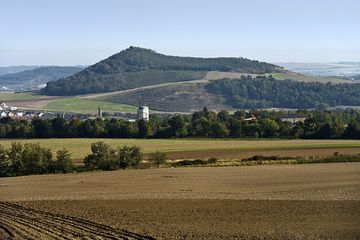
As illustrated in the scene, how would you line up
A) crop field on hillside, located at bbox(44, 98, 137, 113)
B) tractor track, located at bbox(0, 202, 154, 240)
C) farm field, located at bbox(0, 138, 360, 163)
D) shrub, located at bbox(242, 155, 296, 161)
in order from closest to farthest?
tractor track, located at bbox(0, 202, 154, 240)
shrub, located at bbox(242, 155, 296, 161)
farm field, located at bbox(0, 138, 360, 163)
crop field on hillside, located at bbox(44, 98, 137, 113)

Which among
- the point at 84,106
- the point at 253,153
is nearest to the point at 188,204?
the point at 253,153

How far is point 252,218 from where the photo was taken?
27.6m

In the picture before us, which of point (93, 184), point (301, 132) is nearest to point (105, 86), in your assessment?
point (301, 132)

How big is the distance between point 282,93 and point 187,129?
3464 inches

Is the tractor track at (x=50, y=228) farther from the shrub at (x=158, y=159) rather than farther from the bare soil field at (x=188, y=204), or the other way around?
the shrub at (x=158, y=159)

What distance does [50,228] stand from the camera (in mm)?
25938

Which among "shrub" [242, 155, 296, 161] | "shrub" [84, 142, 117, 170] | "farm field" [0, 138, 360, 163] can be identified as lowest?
"farm field" [0, 138, 360, 163]

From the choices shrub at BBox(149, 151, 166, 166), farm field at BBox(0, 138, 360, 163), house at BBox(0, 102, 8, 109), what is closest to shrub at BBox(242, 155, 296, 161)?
farm field at BBox(0, 138, 360, 163)

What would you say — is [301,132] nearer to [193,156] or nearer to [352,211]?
[193,156]

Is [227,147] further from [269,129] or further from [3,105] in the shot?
[3,105]

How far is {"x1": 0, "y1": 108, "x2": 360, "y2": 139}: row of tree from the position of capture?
75750mm

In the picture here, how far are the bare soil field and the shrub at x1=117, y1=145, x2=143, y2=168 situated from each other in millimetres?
3886

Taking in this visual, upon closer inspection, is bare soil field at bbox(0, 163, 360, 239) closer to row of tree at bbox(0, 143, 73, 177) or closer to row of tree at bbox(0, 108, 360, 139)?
row of tree at bbox(0, 143, 73, 177)

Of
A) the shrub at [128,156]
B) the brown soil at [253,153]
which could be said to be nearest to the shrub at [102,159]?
the shrub at [128,156]
